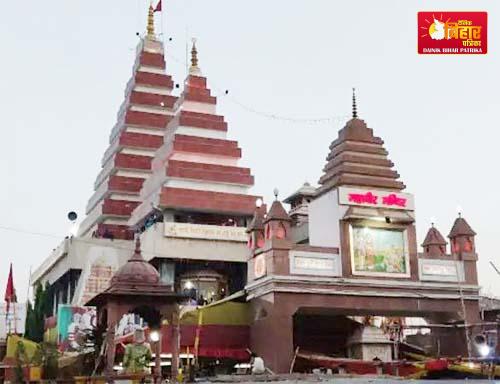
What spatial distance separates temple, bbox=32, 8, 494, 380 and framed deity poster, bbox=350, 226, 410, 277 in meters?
0.04

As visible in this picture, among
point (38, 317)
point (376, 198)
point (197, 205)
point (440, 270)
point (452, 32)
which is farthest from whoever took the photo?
point (38, 317)

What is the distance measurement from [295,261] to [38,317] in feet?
70.6

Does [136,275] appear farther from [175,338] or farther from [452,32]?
[452,32]

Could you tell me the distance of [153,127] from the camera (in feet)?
161

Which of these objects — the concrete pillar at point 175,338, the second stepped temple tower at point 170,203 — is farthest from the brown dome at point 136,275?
the second stepped temple tower at point 170,203

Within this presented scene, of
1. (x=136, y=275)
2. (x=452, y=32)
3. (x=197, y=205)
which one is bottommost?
(x=136, y=275)

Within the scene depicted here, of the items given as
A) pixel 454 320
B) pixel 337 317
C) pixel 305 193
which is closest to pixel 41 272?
pixel 305 193

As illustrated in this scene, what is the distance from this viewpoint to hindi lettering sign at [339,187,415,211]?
31.1 metres

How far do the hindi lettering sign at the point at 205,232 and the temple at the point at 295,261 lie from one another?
0.20 feet

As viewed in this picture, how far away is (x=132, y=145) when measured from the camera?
158ft

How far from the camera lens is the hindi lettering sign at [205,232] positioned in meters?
40.1

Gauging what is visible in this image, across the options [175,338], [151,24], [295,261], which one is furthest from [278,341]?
[151,24]

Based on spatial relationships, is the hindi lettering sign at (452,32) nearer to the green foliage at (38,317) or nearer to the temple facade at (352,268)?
the temple facade at (352,268)

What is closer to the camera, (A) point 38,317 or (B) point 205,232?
(B) point 205,232
